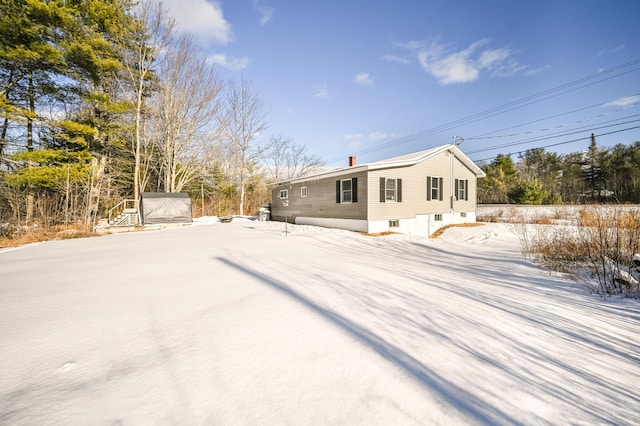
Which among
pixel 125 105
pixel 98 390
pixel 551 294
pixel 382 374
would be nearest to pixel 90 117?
pixel 125 105

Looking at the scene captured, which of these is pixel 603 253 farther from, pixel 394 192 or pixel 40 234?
pixel 40 234

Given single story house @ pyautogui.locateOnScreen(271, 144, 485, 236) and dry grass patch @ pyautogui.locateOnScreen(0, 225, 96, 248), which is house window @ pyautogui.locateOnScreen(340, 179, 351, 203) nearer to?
single story house @ pyautogui.locateOnScreen(271, 144, 485, 236)

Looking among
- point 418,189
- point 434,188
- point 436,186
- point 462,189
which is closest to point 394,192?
point 418,189

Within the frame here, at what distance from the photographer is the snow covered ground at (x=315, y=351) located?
4.89 feet

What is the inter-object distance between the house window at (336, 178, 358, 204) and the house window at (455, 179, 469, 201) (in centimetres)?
740

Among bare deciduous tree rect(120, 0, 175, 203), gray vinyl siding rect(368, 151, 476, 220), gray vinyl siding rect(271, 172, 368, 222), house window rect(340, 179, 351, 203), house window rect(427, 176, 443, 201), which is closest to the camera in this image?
gray vinyl siding rect(368, 151, 476, 220)

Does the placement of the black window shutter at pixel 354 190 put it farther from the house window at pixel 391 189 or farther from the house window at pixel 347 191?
the house window at pixel 391 189

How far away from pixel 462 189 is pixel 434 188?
9.63 feet

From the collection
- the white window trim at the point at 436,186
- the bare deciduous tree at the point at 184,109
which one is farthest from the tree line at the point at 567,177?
the bare deciduous tree at the point at 184,109

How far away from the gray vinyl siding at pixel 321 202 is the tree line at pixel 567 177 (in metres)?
20.2

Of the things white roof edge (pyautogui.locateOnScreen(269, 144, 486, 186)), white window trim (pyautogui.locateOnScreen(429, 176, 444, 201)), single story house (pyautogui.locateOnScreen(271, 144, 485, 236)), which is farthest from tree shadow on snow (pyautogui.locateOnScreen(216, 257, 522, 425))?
white window trim (pyautogui.locateOnScreen(429, 176, 444, 201))

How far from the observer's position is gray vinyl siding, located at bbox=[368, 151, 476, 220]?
452 inches

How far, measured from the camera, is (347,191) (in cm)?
1247

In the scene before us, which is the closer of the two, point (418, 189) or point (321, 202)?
point (418, 189)
